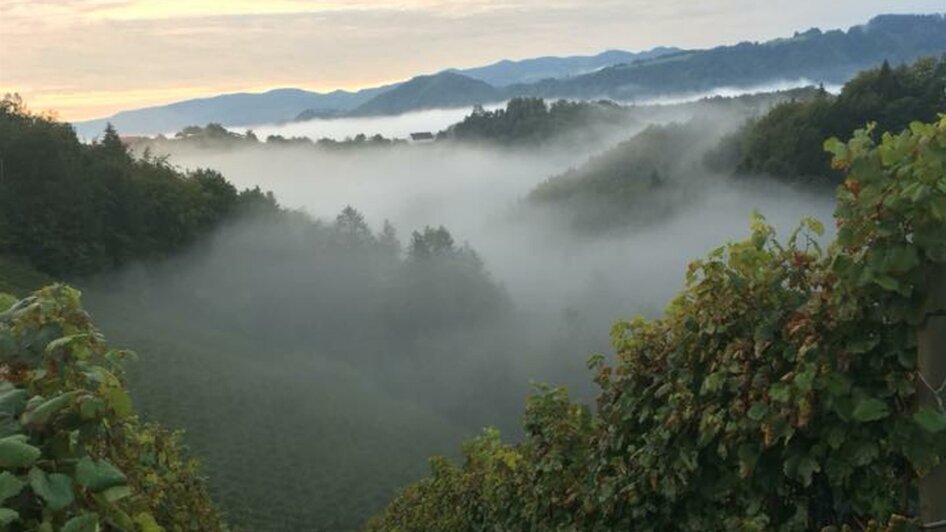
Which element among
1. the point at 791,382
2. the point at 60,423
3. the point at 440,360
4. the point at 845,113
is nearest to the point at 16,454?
the point at 60,423

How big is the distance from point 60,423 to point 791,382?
2677mm

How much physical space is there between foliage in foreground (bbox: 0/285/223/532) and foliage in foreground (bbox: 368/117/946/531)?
8.01 ft

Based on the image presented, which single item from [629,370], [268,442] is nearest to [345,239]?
[268,442]

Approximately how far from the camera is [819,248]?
148 inches

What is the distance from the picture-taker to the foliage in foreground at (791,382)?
2924 millimetres

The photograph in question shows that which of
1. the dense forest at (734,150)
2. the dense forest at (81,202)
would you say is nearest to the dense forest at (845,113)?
the dense forest at (734,150)

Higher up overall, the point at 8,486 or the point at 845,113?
the point at 8,486

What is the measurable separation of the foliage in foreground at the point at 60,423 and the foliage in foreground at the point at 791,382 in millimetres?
2440

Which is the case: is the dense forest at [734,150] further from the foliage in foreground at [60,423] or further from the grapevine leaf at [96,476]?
the grapevine leaf at [96,476]

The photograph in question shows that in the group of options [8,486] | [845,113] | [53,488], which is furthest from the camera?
[845,113]

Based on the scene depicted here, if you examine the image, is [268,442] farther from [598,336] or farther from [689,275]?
[598,336]

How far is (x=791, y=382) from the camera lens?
3.43 m

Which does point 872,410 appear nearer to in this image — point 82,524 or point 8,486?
point 82,524

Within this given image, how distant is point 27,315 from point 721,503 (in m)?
3.27
